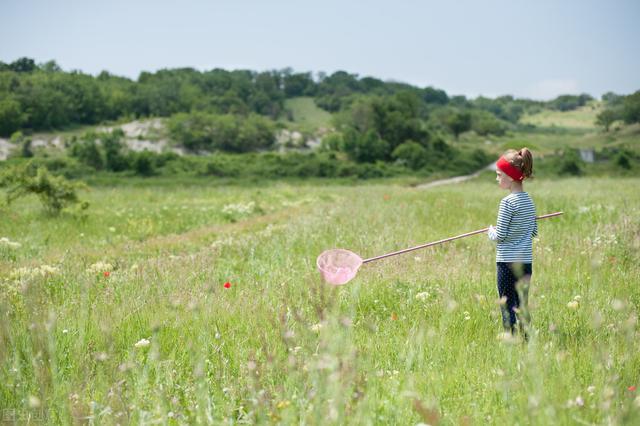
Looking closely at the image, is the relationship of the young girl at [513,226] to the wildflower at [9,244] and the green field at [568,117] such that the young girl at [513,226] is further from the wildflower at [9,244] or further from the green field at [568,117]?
the green field at [568,117]

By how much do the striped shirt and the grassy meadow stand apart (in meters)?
0.55

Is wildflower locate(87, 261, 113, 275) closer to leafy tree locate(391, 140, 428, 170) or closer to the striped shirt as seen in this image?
the striped shirt

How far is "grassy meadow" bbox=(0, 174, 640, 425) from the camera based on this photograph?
305 cm

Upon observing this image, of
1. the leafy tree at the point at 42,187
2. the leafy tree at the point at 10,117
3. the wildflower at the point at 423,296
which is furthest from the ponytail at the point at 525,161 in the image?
the leafy tree at the point at 10,117

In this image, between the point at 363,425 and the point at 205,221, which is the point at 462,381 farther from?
the point at 205,221

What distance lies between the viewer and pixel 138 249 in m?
10.6

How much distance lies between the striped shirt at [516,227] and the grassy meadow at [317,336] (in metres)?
0.55

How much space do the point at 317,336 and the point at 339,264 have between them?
5.19 feet

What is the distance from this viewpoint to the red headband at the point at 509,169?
5176 mm

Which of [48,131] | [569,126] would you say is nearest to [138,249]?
[48,131]

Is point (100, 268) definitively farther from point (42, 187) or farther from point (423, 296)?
point (42, 187)

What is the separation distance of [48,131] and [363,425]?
8480 centimetres

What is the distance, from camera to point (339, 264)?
598cm

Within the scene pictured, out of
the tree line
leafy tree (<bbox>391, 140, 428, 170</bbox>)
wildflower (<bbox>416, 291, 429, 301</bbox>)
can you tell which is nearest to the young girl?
wildflower (<bbox>416, 291, 429, 301</bbox>)
